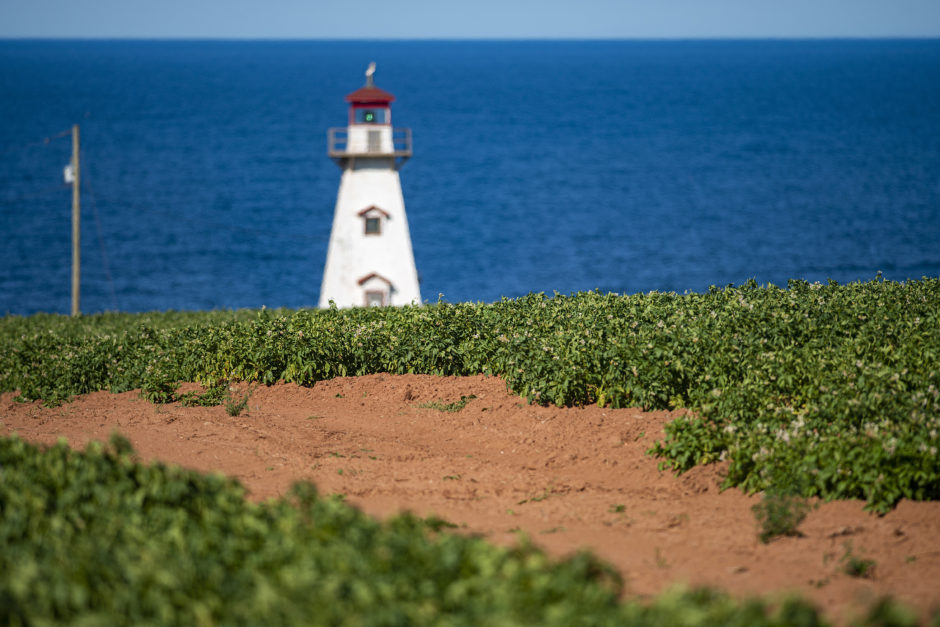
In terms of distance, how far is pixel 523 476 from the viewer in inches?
419

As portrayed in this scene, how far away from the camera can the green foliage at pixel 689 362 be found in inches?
375

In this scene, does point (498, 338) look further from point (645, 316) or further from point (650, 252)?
point (650, 252)

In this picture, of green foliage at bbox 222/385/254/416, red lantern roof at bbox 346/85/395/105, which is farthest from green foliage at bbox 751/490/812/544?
red lantern roof at bbox 346/85/395/105

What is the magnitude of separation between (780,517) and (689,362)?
360 centimetres

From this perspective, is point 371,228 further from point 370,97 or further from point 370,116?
point 370,97

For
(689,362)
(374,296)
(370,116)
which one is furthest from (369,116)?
(689,362)

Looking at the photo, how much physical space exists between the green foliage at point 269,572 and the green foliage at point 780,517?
2.53 m

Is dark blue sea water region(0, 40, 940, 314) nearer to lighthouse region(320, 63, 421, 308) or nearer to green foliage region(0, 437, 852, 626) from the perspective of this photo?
lighthouse region(320, 63, 421, 308)

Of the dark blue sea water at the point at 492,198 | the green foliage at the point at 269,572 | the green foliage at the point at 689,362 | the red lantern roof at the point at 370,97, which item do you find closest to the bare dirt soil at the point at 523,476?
the green foliage at the point at 689,362

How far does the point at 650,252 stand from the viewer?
243 feet

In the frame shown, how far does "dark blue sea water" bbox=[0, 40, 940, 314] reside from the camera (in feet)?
220

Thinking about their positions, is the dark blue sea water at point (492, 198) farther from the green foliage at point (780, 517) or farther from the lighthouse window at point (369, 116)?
the green foliage at point (780, 517)

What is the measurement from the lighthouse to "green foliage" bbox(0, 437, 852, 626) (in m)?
23.6

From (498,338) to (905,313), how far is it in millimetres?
5977
